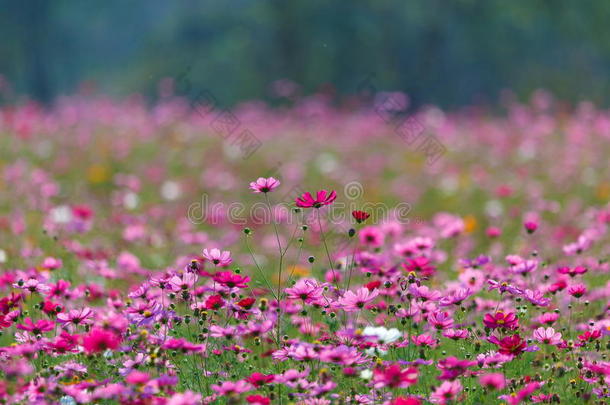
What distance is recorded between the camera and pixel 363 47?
23406mm

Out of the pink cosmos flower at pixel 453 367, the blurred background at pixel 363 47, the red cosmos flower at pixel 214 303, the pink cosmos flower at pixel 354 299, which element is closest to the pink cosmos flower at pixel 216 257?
the red cosmos flower at pixel 214 303

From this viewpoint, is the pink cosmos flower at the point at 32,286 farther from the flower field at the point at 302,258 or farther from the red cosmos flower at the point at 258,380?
the red cosmos flower at the point at 258,380

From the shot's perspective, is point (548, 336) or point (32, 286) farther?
point (32, 286)

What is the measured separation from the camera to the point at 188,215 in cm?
672

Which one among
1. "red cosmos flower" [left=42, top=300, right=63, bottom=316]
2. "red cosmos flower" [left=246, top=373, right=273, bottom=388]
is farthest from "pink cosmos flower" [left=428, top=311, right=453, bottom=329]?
"red cosmos flower" [left=42, top=300, right=63, bottom=316]

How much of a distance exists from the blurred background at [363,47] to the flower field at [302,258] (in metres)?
8.85

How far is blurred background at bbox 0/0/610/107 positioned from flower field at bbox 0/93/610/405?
8854 mm

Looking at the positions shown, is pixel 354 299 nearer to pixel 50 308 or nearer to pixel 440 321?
pixel 440 321

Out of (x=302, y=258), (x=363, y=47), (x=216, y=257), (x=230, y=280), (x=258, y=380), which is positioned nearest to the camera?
(x=258, y=380)

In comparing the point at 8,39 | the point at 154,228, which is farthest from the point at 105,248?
the point at 8,39

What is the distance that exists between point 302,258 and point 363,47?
1905cm

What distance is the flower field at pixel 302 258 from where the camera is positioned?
237 centimetres

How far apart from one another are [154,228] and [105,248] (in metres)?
0.94

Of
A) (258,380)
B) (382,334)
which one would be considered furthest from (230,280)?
(382,334)
